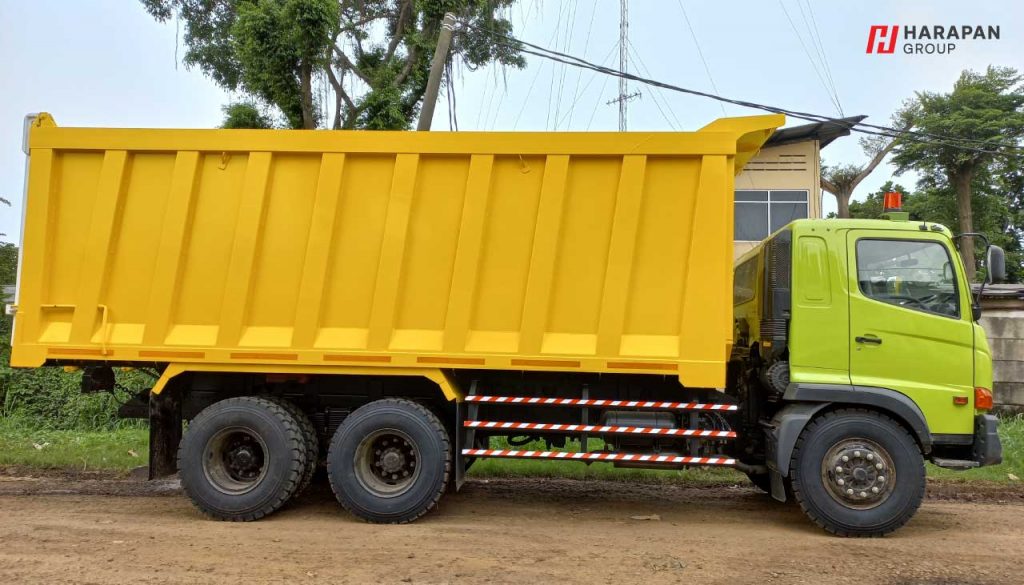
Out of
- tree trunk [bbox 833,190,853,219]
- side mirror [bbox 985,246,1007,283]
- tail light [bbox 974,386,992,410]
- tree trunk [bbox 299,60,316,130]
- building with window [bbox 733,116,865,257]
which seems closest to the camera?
side mirror [bbox 985,246,1007,283]

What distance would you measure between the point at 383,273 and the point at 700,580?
10.3 feet

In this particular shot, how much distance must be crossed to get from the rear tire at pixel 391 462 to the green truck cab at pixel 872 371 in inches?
104

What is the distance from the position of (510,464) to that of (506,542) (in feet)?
8.83

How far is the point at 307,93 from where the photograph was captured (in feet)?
35.2

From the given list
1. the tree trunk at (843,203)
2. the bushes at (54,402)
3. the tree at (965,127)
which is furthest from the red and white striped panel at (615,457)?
the tree at (965,127)

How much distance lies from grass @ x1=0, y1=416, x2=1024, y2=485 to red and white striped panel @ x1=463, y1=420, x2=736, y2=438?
75cm

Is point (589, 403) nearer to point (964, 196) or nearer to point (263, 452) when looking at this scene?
point (263, 452)

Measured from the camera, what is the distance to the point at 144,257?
5.59m

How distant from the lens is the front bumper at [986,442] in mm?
5105

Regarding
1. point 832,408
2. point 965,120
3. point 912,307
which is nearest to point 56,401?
point 832,408

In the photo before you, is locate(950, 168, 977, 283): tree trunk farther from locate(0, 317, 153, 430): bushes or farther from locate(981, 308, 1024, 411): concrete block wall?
locate(0, 317, 153, 430): bushes

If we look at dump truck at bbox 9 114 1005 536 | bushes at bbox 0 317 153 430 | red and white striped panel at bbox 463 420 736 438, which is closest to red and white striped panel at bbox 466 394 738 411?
dump truck at bbox 9 114 1005 536

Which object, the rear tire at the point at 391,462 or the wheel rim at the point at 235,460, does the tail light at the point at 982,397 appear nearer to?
the rear tire at the point at 391,462

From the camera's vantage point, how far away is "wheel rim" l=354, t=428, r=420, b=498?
5.38 m
